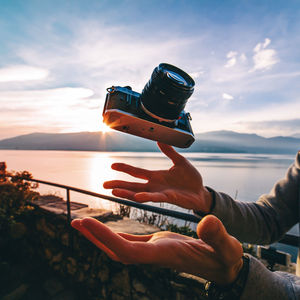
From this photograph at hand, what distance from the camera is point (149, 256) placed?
0.45m

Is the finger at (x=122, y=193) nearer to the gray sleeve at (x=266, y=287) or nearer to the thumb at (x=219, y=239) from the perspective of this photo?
the thumb at (x=219, y=239)

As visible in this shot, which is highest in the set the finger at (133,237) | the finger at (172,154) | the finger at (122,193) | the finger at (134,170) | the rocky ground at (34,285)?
the finger at (172,154)

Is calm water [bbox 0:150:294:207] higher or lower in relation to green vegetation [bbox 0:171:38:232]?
lower

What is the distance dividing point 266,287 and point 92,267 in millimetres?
2503

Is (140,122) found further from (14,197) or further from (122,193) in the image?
(14,197)

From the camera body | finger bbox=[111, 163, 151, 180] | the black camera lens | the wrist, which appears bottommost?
the wrist

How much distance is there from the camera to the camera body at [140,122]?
91 cm

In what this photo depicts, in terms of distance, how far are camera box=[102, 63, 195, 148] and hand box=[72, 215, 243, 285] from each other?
54cm

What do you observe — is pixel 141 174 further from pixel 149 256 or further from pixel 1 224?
pixel 1 224

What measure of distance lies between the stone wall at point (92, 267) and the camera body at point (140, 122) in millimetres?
1215

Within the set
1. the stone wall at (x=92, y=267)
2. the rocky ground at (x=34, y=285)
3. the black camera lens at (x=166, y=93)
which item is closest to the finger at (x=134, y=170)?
the black camera lens at (x=166, y=93)

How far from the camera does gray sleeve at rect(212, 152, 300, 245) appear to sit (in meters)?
Result: 1.01

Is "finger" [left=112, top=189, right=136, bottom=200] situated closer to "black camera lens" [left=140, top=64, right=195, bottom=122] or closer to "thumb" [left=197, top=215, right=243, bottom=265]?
"thumb" [left=197, top=215, right=243, bottom=265]

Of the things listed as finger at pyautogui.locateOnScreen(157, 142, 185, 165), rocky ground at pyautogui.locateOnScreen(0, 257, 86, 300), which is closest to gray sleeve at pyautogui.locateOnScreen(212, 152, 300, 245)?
finger at pyautogui.locateOnScreen(157, 142, 185, 165)
